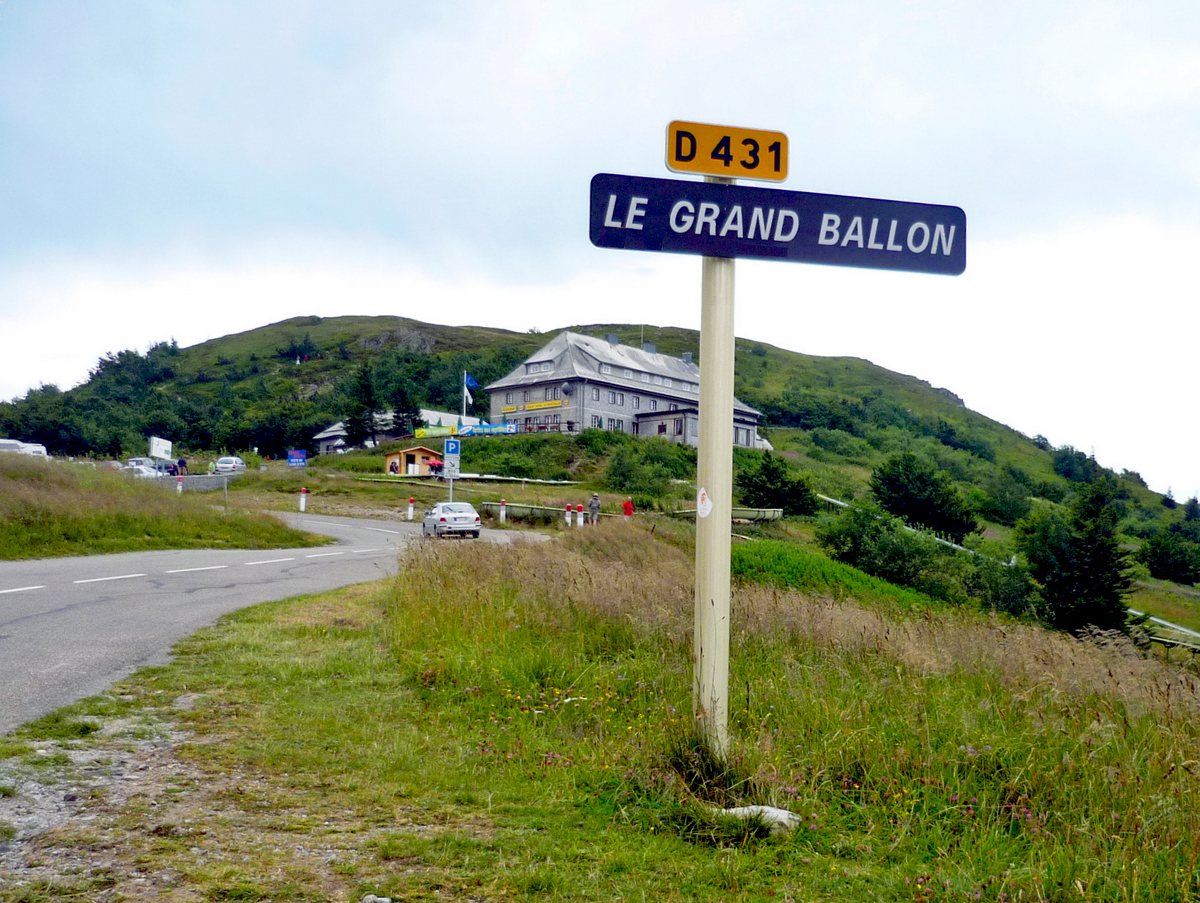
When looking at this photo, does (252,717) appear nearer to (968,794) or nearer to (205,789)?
(205,789)

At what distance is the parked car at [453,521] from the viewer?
1033 inches

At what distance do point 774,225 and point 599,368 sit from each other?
73464 mm

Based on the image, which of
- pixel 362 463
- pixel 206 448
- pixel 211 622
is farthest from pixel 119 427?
pixel 211 622

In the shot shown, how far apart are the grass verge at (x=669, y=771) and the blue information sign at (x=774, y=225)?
2.36 metres

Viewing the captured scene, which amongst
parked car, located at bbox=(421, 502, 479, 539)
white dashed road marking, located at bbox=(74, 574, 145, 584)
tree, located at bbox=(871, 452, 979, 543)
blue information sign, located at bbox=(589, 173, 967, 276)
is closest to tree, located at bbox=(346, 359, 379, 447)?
tree, located at bbox=(871, 452, 979, 543)

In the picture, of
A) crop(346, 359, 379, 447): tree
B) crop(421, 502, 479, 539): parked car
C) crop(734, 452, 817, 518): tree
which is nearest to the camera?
Answer: crop(421, 502, 479, 539): parked car

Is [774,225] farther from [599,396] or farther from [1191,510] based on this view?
[1191,510]

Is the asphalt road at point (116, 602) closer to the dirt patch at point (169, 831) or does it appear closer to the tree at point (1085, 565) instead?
the dirt patch at point (169, 831)

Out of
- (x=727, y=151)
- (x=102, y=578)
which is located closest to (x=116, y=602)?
(x=102, y=578)

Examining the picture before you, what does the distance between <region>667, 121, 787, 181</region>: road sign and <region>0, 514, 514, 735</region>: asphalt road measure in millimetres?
4973

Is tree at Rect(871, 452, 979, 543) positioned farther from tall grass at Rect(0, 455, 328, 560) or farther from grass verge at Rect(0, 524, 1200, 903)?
grass verge at Rect(0, 524, 1200, 903)

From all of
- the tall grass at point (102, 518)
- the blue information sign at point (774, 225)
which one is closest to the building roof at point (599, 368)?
the tall grass at point (102, 518)

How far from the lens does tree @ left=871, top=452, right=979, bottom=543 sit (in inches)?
1641

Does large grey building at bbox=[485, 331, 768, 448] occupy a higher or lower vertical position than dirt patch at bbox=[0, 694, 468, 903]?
higher
